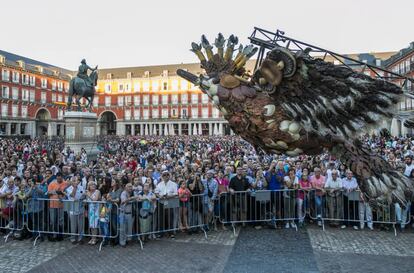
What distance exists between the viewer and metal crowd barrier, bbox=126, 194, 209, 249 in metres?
7.64

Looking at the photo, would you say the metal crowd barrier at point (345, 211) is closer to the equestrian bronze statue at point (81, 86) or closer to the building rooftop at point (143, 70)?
the equestrian bronze statue at point (81, 86)

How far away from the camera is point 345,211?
8.75 meters

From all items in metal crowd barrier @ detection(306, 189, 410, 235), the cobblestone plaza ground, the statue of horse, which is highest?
the statue of horse

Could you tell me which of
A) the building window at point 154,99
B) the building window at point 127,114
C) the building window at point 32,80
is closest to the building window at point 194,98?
the building window at point 154,99

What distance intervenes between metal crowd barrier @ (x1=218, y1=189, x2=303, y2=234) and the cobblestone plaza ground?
50 cm

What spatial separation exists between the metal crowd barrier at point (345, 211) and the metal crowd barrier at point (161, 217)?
10.4 ft

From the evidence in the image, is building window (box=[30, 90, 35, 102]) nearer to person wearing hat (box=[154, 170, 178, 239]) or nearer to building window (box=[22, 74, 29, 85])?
building window (box=[22, 74, 29, 85])

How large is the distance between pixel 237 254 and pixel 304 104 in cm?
470

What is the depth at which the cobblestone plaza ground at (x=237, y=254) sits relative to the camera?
623 cm

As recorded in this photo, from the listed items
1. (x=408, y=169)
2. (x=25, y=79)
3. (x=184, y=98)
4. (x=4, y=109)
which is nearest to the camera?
(x=408, y=169)

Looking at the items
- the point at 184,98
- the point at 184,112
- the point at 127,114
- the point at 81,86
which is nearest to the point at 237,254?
the point at 81,86

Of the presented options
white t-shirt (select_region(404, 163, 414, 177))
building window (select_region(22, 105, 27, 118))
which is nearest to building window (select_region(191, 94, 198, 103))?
building window (select_region(22, 105, 27, 118))

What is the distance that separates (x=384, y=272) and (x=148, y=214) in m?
5.26

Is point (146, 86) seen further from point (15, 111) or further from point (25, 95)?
point (15, 111)
